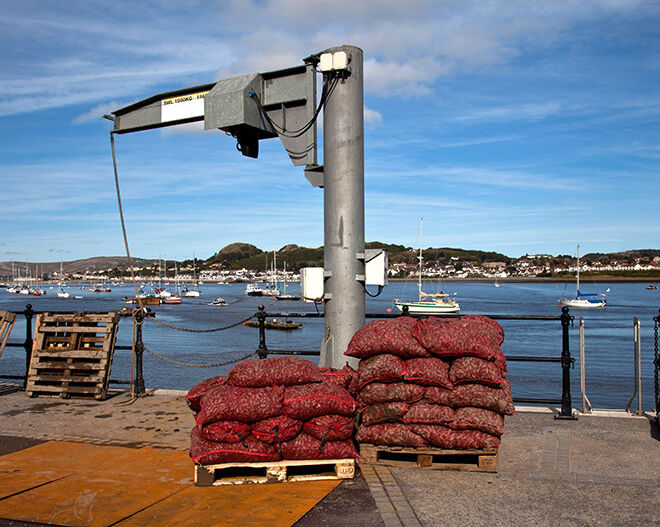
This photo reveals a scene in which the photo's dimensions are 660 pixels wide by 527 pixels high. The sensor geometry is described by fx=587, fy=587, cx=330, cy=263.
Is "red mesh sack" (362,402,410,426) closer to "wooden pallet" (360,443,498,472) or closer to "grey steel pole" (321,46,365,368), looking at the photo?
"wooden pallet" (360,443,498,472)

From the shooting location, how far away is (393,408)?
505 centimetres

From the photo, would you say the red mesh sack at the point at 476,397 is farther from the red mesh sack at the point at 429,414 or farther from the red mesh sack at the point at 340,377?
the red mesh sack at the point at 340,377

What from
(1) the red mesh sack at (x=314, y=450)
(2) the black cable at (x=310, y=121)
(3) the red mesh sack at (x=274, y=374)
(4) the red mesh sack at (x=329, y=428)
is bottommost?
(1) the red mesh sack at (x=314, y=450)

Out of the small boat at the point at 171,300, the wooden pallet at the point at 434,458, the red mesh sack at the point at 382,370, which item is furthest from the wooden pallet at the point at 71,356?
the small boat at the point at 171,300

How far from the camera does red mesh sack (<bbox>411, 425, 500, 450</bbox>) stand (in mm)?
4867

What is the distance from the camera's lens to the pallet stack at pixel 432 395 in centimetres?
492

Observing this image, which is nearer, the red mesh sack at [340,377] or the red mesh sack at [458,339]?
the red mesh sack at [458,339]

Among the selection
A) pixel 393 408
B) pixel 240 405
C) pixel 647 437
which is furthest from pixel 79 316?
pixel 647 437

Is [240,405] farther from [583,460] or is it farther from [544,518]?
[583,460]

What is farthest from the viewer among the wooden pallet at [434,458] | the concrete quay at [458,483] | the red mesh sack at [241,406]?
the wooden pallet at [434,458]

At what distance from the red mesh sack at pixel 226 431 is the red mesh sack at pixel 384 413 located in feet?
3.48

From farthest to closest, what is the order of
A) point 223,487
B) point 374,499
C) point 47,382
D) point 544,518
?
1. point 47,382
2. point 223,487
3. point 374,499
4. point 544,518

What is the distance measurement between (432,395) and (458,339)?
53 cm

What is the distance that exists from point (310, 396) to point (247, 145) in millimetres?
3535
